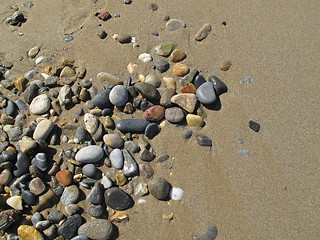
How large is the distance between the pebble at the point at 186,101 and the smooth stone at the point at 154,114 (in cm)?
14

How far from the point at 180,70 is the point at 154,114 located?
505 mm

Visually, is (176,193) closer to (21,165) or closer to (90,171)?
(90,171)

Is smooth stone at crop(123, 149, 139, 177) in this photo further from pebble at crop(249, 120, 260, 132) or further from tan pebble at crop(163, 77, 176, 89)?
pebble at crop(249, 120, 260, 132)

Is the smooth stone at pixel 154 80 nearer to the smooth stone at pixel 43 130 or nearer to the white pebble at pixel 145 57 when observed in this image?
the white pebble at pixel 145 57

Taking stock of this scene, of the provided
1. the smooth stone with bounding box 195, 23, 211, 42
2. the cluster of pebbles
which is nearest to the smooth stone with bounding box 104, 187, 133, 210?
the cluster of pebbles

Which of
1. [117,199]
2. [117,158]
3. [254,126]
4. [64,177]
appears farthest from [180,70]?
[64,177]

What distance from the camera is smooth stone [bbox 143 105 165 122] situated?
210 centimetres

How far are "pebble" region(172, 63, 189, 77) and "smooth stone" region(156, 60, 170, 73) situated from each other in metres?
0.08

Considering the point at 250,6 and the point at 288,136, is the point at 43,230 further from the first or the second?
the point at 250,6

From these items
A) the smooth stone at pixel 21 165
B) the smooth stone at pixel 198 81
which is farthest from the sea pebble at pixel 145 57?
the smooth stone at pixel 21 165

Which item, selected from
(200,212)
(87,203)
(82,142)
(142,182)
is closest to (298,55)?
(200,212)

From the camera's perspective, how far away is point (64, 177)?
1947mm

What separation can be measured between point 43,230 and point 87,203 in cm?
35

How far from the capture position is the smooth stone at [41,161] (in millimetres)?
1998
